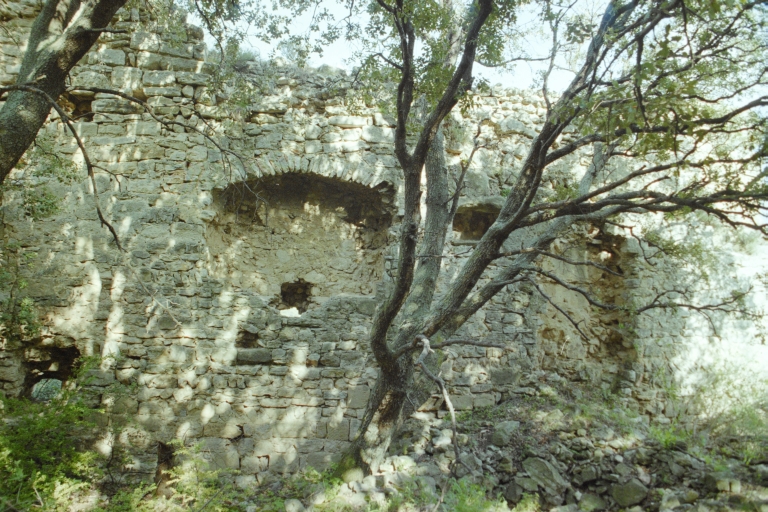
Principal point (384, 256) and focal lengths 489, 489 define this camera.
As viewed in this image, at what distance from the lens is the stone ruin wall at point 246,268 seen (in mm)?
5660

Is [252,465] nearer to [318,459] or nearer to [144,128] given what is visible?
[318,459]

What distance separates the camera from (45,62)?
342 cm

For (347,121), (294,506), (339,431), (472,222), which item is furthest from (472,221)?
(294,506)

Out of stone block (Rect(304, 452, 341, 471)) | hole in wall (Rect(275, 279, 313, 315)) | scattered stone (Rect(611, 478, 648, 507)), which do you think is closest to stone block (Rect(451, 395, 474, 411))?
stone block (Rect(304, 452, 341, 471))

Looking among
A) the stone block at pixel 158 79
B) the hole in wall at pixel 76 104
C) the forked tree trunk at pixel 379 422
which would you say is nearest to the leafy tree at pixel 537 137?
the forked tree trunk at pixel 379 422

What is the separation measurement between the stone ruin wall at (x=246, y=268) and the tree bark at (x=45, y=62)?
1793 millimetres

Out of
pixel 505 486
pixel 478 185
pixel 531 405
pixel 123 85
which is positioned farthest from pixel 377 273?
pixel 123 85

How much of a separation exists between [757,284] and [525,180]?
5.37 m

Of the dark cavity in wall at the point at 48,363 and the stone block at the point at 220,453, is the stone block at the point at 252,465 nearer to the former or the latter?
the stone block at the point at 220,453

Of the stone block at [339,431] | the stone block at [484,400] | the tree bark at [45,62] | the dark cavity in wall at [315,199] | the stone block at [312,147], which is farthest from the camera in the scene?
the dark cavity in wall at [315,199]

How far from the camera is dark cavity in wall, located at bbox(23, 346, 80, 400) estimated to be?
565 cm

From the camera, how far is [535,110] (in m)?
7.30

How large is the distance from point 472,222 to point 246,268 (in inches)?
129

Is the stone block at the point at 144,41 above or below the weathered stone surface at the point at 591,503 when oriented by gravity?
above
